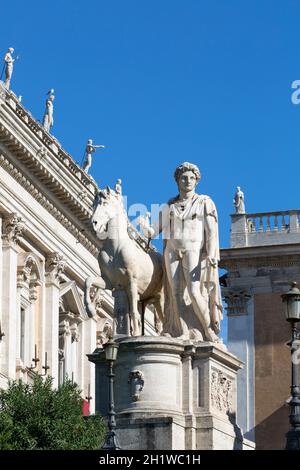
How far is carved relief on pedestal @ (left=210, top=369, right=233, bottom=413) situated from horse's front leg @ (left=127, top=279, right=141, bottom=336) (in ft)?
3.84

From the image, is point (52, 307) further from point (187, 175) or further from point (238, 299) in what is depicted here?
point (187, 175)

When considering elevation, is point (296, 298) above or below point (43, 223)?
below

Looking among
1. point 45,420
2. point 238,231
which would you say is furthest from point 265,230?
point 45,420

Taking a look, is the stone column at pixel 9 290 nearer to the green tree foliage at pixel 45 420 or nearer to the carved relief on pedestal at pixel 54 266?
the carved relief on pedestal at pixel 54 266

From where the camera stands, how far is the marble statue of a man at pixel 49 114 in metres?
58.9

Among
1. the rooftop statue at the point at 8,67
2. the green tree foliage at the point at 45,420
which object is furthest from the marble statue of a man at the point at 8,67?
the green tree foliage at the point at 45,420

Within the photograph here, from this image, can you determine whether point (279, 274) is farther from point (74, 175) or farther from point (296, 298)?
point (296, 298)

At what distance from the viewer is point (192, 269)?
2466 centimetres

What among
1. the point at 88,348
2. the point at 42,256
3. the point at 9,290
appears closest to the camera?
the point at 9,290

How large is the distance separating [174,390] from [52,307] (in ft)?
114

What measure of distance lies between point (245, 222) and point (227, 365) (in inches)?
1595
